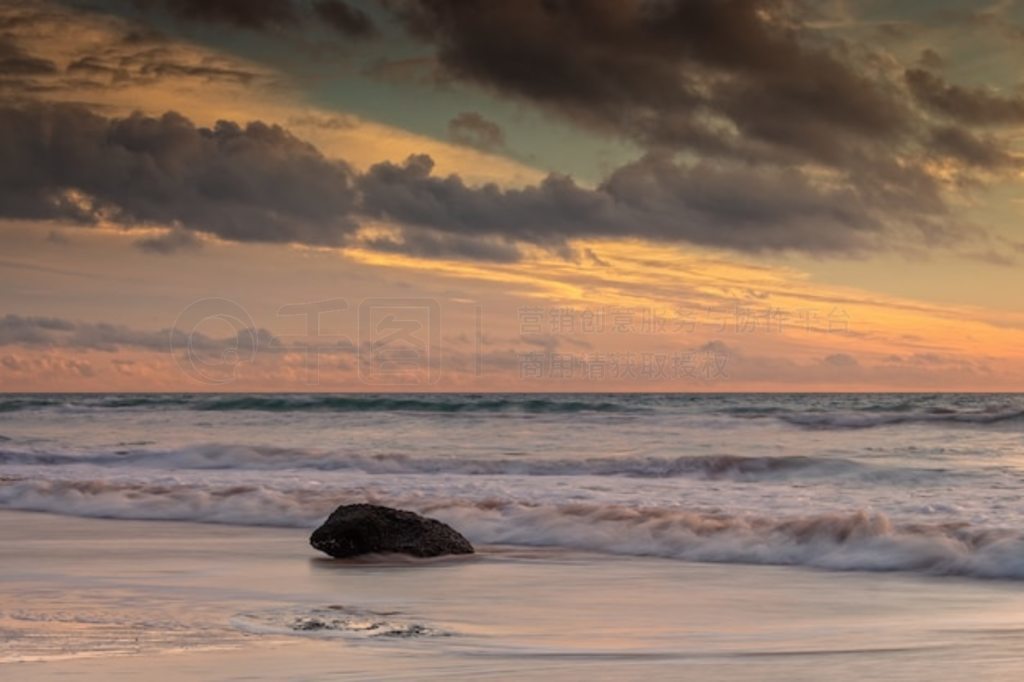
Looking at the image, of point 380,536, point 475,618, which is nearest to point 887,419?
point 380,536

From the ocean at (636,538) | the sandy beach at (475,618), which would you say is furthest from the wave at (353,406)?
the sandy beach at (475,618)

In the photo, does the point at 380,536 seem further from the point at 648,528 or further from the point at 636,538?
the point at 648,528

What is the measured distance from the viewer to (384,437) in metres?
36.4

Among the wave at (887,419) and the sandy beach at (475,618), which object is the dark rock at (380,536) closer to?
the sandy beach at (475,618)

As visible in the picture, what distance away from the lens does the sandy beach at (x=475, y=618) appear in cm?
598

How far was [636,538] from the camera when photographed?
1211 centimetres

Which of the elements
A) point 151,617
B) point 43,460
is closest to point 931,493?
point 151,617

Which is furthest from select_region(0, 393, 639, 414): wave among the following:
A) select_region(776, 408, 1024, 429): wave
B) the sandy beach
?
the sandy beach

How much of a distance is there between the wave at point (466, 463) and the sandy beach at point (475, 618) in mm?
11401

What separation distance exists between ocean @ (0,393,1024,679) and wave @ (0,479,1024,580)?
0.11 ft

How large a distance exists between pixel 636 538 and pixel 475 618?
15.2ft

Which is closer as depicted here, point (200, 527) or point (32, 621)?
point (32, 621)

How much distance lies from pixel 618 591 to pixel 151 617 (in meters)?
3.18

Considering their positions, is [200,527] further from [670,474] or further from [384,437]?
[384,437]
